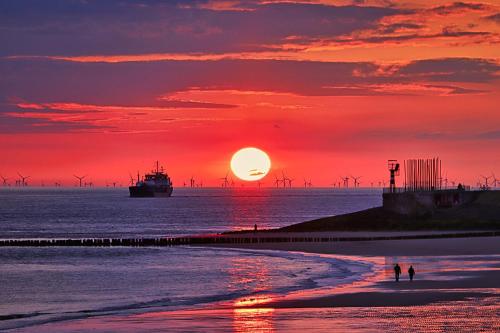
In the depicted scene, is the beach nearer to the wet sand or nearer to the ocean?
the wet sand

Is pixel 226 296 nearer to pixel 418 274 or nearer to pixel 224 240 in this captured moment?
pixel 418 274

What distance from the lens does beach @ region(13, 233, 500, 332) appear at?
47850 millimetres

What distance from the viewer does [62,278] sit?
83625 mm

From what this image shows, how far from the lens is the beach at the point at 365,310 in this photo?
157 ft

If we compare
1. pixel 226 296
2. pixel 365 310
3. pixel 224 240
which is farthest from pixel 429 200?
pixel 365 310

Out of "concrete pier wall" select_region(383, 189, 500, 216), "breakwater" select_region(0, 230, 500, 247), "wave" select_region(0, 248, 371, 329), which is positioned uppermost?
"concrete pier wall" select_region(383, 189, 500, 216)

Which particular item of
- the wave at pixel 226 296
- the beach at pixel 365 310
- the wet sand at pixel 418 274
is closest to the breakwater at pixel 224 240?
the wet sand at pixel 418 274

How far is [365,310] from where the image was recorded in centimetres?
5344

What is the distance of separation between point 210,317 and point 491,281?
2397 cm

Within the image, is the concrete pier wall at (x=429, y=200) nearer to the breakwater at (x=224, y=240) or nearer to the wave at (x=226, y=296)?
the breakwater at (x=224, y=240)

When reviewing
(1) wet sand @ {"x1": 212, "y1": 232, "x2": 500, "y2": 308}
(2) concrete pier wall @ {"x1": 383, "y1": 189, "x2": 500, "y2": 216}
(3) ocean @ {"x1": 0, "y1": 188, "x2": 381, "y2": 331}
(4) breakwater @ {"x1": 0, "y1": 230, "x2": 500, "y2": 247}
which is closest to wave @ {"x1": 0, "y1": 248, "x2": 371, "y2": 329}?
(3) ocean @ {"x1": 0, "y1": 188, "x2": 381, "y2": 331}

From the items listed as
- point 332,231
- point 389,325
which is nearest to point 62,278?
point 389,325

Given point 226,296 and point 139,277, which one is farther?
point 139,277

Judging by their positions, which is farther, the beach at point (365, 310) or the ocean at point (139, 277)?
the ocean at point (139, 277)
